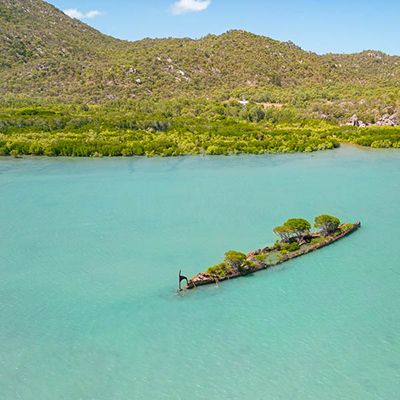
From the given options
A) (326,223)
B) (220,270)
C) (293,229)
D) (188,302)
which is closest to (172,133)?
(326,223)

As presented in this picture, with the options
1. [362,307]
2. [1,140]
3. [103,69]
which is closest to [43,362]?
[362,307]

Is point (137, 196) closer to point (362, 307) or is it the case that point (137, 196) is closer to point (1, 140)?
point (362, 307)

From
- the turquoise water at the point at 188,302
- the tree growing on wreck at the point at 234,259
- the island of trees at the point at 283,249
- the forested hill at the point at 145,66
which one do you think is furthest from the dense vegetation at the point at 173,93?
the tree growing on wreck at the point at 234,259

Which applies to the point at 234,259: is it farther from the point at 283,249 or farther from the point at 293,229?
the point at 293,229

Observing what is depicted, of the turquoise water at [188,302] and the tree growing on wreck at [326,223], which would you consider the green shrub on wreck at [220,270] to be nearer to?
the turquoise water at [188,302]

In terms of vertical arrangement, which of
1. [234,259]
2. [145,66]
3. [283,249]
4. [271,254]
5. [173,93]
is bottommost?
[271,254]
